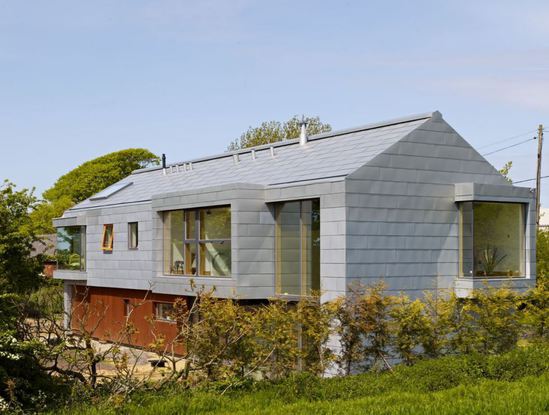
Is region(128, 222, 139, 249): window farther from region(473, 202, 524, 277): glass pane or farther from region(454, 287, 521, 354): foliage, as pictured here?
region(454, 287, 521, 354): foliage

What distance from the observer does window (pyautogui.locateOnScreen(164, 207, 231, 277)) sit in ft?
66.9

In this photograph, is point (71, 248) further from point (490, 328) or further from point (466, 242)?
point (490, 328)

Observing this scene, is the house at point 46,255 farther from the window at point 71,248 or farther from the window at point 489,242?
the window at point 489,242

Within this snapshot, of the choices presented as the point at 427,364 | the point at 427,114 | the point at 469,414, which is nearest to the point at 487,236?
the point at 427,114

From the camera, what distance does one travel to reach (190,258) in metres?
21.6

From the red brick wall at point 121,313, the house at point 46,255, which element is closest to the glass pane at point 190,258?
the red brick wall at point 121,313

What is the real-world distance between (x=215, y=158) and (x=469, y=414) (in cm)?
1816

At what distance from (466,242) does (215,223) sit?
20.1 ft

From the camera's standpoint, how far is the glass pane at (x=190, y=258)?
21484 mm

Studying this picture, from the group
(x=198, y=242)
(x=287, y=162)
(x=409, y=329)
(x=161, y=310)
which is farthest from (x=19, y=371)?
(x=161, y=310)

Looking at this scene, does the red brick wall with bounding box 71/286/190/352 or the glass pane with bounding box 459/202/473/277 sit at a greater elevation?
the glass pane with bounding box 459/202/473/277

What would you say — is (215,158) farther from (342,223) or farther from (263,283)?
(342,223)

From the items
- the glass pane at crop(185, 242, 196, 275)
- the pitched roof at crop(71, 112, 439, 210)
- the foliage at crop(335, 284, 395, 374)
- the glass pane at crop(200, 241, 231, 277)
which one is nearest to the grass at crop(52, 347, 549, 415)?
the foliage at crop(335, 284, 395, 374)

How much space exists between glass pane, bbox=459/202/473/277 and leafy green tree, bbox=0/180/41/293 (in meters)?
11.4
